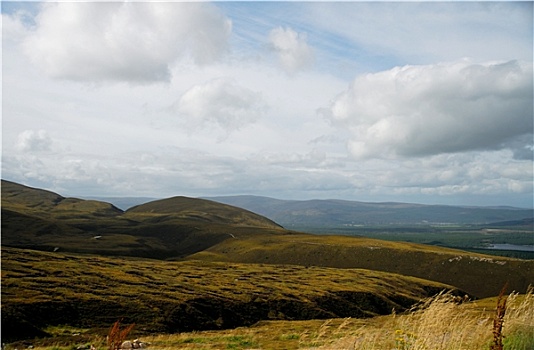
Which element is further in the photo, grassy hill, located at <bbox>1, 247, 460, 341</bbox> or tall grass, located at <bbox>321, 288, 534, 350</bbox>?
grassy hill, located at <bbox>1, 247, 460, 341</bbox>

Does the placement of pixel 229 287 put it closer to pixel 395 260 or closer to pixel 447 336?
pixel 447 336

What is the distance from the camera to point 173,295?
70750 millimetres

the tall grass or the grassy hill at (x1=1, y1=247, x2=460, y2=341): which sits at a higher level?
the tall grass

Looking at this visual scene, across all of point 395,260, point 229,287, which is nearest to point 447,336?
point 229,287

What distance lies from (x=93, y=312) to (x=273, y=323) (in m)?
24.6

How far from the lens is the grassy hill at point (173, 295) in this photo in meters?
55.6

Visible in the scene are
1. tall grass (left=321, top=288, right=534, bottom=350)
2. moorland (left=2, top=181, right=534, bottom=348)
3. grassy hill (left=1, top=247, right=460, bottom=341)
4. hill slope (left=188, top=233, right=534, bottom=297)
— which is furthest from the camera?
hill slope (left=188, top=233, right=534, bottom=297)

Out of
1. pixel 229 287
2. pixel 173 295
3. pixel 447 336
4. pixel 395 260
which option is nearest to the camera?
pixel 447 336

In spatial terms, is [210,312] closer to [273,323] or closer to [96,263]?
[273,323]

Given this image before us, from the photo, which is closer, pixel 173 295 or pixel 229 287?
pixel 173 295

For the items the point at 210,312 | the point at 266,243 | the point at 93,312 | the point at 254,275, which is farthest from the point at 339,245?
the point at 93,312

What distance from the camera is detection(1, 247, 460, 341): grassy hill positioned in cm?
5556

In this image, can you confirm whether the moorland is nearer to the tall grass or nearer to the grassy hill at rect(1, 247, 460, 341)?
the grassy hill at rect(1, 247, 460, 341)

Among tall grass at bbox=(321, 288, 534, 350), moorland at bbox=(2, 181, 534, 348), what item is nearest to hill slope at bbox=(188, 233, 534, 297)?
moorland at bbox=(2, 181, 534, 348)
